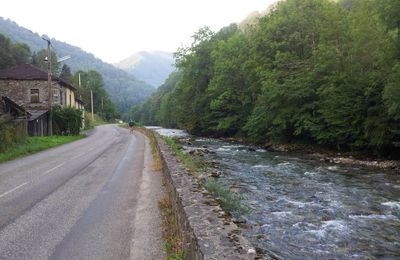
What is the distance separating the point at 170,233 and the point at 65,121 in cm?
3870

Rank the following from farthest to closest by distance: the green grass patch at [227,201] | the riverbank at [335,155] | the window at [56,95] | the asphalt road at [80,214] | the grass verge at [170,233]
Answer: the window at [56,95], the riverbank at [335,155], the green grass patch at [227,201], the asphalt road at [80,214], the grass verge at [170,233]

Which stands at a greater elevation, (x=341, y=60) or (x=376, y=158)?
(x=341, y=60)

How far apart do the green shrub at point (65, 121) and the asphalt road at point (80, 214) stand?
91.6ft

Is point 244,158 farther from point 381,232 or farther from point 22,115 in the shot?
point 22,115

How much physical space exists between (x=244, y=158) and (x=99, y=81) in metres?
111

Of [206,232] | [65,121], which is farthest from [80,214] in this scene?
[65,121]

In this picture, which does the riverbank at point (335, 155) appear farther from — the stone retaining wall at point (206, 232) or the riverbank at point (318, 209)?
the stone retaining wall at point (206, 232)

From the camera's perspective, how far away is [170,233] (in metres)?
6.97

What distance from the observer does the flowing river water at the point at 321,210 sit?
802cm

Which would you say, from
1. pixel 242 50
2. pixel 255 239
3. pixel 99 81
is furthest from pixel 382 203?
pixel 99 81

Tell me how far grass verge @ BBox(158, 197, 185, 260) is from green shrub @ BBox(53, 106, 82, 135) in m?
36.1

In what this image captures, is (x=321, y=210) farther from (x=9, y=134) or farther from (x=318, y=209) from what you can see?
(x=9, y=134)

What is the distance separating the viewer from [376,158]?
2403cm

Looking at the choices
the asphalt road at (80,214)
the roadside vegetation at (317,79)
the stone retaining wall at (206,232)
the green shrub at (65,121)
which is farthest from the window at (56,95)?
the stone retaining wall at (206,232)
